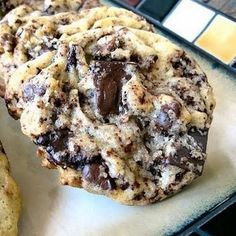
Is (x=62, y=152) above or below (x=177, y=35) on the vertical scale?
below

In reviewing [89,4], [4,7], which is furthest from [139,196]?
[4,7]

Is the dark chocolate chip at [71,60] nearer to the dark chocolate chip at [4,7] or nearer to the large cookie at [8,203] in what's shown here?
the large cookie at [8,203]

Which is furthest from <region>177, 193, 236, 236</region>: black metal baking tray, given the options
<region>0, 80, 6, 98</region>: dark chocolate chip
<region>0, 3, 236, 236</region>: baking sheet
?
<region>0, 80, 6, 98</region>: dark chocolate chip

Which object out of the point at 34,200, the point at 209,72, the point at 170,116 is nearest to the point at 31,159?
the point at 34,200

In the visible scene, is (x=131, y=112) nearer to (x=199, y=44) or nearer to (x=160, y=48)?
(x=160, y=48)

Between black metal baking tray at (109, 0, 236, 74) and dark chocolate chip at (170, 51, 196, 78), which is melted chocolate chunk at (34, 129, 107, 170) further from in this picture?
black metal baking tray at (109, 0, 236, 74)

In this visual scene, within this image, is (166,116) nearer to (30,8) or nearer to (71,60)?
Result: (71,60)
